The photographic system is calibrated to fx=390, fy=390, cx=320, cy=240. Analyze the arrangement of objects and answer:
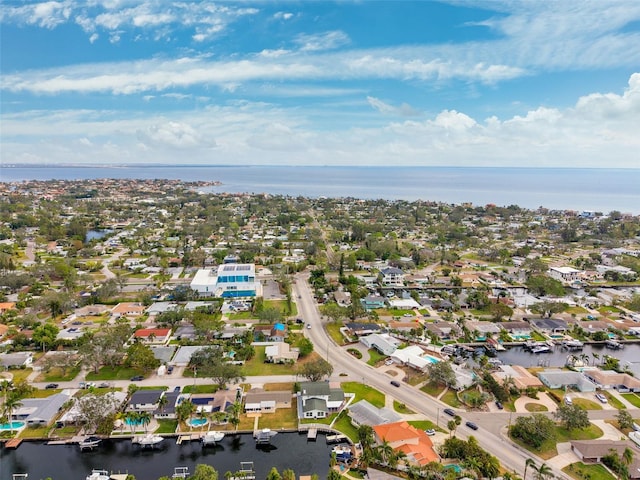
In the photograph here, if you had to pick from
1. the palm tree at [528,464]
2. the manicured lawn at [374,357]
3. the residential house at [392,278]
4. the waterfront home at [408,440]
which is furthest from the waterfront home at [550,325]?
the waterfront home at [408,440]

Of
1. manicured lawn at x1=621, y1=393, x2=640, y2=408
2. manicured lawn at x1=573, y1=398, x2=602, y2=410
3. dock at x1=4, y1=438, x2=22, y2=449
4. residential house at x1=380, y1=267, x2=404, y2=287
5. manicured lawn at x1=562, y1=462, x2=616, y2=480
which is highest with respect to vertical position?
residential house at x1=380, y1=267, x2=404, y2=287

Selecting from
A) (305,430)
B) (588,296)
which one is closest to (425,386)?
(305,430)

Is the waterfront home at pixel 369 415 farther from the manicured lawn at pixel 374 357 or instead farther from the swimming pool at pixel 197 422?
the swimming pool at pixel 197 422

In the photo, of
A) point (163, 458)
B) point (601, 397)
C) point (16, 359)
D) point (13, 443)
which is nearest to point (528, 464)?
point (601, 397)

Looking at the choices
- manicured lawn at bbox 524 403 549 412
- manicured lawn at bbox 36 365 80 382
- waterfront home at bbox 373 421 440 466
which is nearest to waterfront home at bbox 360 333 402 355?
waterfront home at bbox 373 421 440 466

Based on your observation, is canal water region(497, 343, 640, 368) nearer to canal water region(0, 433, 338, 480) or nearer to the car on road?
the car on road
